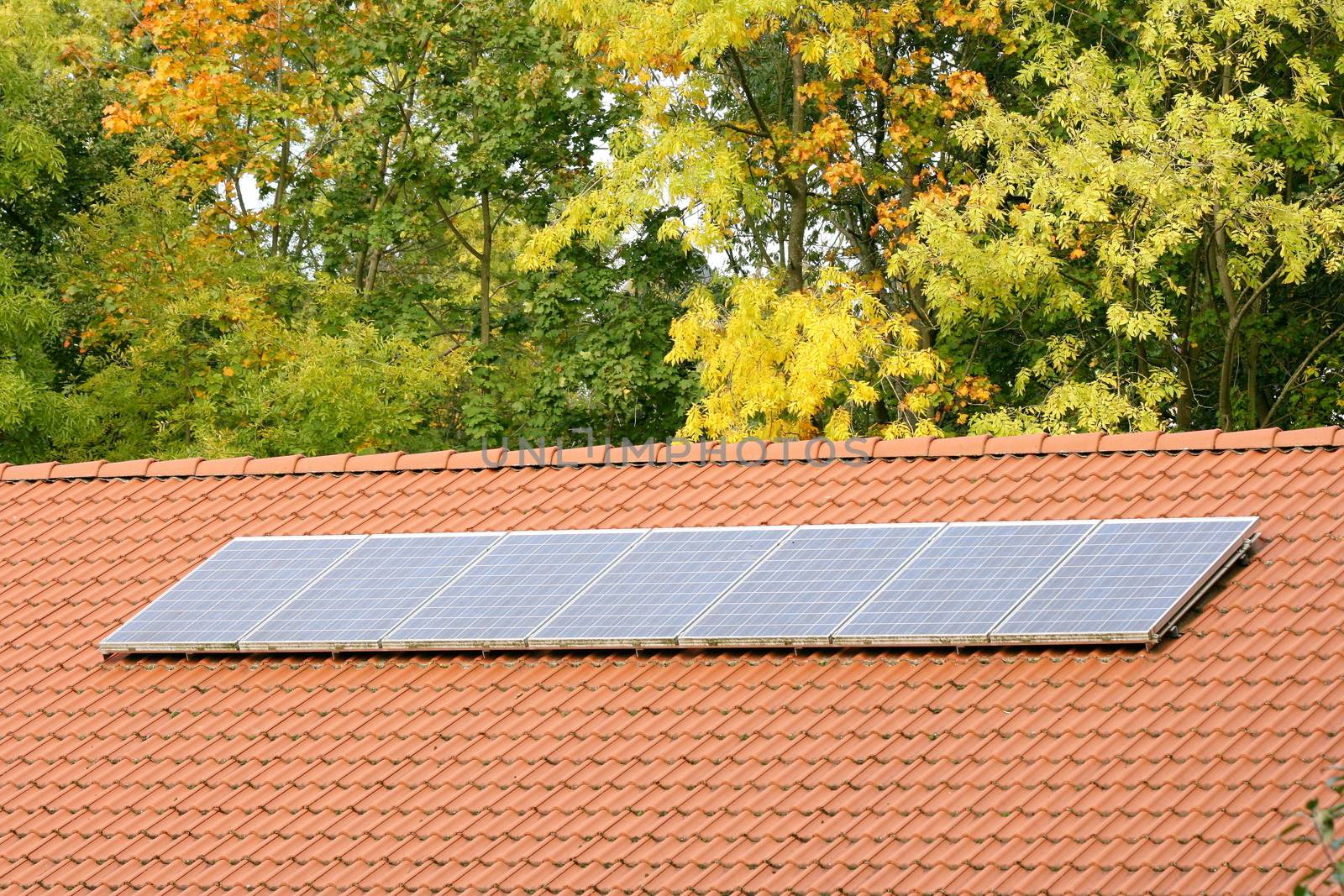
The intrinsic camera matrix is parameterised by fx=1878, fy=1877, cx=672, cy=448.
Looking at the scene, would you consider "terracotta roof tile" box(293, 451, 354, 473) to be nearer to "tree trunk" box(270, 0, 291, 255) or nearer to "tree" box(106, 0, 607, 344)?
"tree" box(106, 0, 607, 344)

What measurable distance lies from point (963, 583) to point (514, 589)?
2.66 meters

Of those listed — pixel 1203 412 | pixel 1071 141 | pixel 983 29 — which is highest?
pixel 983 29

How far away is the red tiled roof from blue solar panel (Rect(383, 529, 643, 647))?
0.18 m

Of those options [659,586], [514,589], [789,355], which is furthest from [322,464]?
[789,355]

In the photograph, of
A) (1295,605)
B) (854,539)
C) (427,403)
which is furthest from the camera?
(427,403)

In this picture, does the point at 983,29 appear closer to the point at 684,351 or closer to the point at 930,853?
the point at 684,351

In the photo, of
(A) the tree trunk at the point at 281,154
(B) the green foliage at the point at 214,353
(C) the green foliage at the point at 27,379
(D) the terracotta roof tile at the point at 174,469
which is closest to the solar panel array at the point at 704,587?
(D) the terracotta roof tile at the point at 174,469

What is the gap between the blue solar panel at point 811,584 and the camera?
33.9 feet

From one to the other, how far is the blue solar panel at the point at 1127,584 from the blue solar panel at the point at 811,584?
0.92 meters

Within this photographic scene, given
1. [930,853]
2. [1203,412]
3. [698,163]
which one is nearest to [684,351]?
[698,163]

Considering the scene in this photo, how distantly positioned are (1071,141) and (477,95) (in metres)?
10.1

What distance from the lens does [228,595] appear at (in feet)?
38.0

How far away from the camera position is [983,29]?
28391mm

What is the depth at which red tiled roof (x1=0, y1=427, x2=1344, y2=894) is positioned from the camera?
28.3 ft
